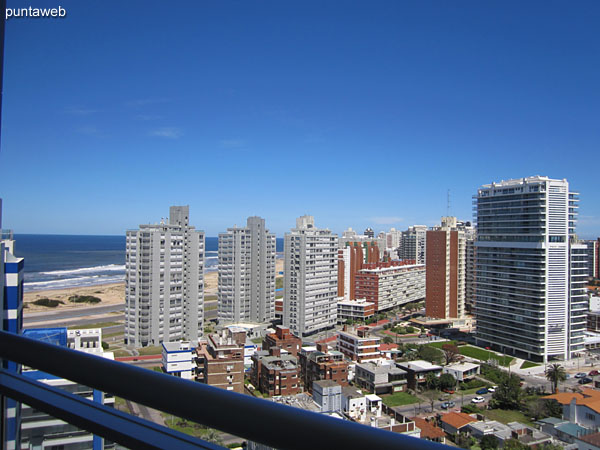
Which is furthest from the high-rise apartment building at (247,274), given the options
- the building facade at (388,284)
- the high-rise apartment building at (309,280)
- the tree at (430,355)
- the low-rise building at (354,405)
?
the low-rise building at (354,405)

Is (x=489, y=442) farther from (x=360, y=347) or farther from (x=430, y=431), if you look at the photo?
(x=360, y=347)

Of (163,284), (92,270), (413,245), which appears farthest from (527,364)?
(92,270)

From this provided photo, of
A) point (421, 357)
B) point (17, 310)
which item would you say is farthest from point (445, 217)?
point (17, 310)

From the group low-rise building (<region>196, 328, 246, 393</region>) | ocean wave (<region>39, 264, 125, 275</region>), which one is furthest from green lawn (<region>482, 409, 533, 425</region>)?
ocean wave (<region>39, 264, 125, 275</region>)

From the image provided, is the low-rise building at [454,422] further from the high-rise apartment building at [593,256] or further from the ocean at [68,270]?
the high-rise apartment building at [593,256]

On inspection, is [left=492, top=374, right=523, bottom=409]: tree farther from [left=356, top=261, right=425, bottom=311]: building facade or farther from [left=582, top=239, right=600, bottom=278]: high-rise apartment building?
[left=582, top=239, right=600, bottom=278]: high-rise apartment building

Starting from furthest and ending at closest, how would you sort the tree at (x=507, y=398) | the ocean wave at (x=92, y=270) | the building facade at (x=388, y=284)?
the ocean wave at (x=92, y=270), the building facade at (x=388, y=284), the tree at (x=507, y=398)
